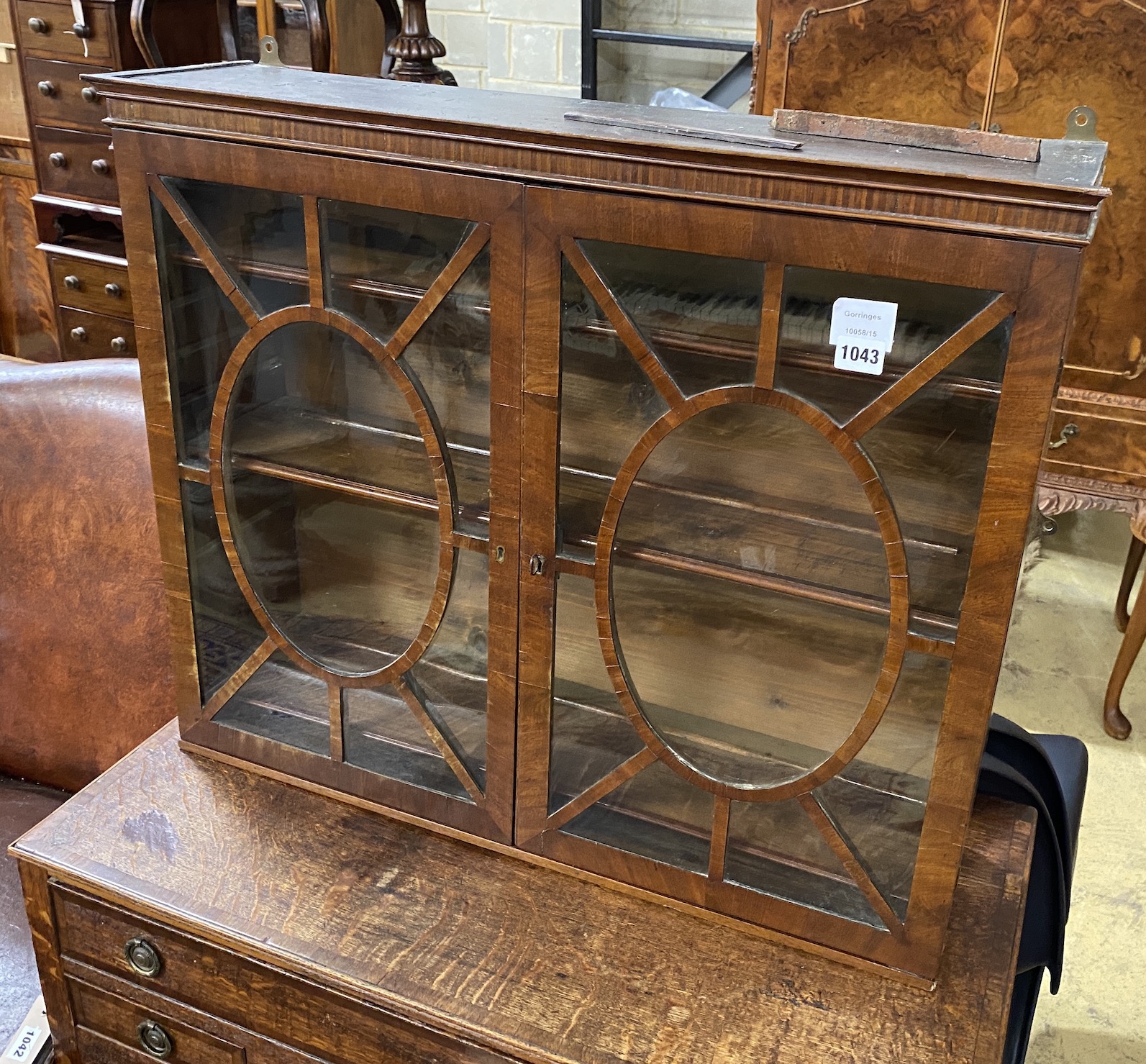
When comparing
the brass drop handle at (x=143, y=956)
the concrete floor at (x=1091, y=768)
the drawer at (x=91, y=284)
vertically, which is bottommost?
the concrete floor at (x=1091, y=768)

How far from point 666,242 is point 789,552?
26cm

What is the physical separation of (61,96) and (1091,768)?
274 centimetres

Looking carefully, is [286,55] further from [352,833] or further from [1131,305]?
[352,833]

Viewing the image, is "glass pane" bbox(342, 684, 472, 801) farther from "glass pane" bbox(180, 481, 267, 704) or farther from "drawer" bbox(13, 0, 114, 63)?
"drawer" bbox(13, 0, 114, 63)

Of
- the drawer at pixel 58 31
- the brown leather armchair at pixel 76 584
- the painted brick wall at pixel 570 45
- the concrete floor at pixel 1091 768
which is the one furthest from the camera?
the painted brick wall at pixel 570 45

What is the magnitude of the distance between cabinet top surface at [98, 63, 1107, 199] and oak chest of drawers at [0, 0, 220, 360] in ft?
5.66

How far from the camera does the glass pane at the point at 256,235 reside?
3.27 ft

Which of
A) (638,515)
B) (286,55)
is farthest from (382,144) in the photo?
(286,55)

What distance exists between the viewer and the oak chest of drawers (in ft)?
8.70

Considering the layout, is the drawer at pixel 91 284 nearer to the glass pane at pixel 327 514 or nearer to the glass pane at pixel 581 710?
the glass pane at pixel 327 514

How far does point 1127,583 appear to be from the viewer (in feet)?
8.87

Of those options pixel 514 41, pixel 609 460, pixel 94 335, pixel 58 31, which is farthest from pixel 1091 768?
pixel 58 31

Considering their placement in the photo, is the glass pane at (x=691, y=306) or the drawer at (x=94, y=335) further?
the drawer at (x=94, y=335)

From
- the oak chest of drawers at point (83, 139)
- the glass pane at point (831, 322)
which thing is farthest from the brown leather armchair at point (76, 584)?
the oak chest of drawers at point (83, 139)
